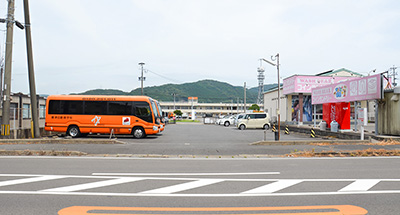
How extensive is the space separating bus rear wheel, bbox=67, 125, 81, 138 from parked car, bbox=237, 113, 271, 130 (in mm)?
18130

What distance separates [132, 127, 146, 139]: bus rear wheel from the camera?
66.1 feet

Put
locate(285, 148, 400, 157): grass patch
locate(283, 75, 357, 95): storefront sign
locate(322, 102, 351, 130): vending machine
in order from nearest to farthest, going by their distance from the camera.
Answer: locate(285, 148, 400, 157): grass patch, locate(322, 102, 351, 130): vending machine, locate(283, 75, 357, 95): storefront sign

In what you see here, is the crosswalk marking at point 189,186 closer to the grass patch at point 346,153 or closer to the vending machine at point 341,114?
the grass patch at point 346,153

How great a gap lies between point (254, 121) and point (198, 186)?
27.8 meters

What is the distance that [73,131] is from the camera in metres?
20.1

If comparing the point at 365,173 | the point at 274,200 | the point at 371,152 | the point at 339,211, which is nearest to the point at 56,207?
the point at 274,200

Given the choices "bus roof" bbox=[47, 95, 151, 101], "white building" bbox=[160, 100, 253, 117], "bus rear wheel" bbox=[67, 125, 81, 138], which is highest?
"white building" bbox=[160, 100, 253, 117]

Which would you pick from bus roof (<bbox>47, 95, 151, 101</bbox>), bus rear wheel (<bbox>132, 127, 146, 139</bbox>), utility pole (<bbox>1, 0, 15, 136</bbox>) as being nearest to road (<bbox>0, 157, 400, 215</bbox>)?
utility pole (<bbox>1, 0, 15, 136</bbox>)

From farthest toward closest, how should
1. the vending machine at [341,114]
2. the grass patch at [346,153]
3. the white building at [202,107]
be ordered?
the white building at [202,107] < the vending machine at [341,114] < the grass patch at [346,153]

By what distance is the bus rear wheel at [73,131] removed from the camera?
65.8 feet

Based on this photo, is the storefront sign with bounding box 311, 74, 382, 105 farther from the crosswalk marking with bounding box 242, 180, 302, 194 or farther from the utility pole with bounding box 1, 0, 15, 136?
the utility pole with bounding box 1, 0, 15, 136

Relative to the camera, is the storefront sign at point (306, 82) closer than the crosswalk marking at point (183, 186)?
No

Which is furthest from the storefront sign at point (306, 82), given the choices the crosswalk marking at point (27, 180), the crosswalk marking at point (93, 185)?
the crosswalk marking at point (27, 180)

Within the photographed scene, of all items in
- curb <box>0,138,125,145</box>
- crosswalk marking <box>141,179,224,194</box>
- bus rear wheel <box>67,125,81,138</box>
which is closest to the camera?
crosswalk marking <box>141,179,224,194</box>
